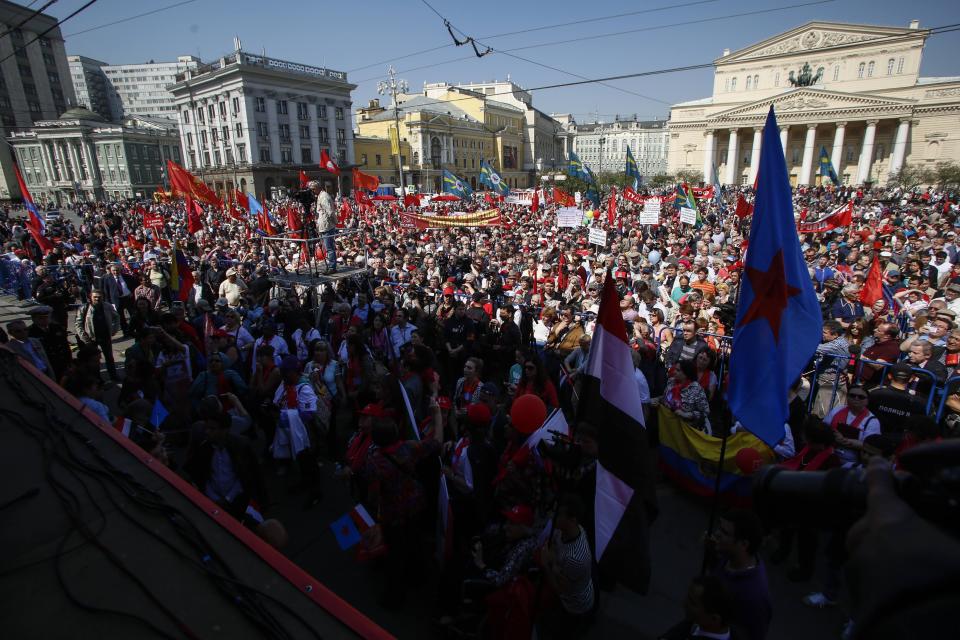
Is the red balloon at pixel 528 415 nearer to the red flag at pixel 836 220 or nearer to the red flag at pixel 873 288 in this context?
the red flag at pixel 873 288

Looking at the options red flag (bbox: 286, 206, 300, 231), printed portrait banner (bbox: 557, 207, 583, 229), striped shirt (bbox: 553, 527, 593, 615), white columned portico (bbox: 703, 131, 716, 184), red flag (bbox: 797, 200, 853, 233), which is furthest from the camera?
white columned portico (bbox: 703, 131, 716, 184)

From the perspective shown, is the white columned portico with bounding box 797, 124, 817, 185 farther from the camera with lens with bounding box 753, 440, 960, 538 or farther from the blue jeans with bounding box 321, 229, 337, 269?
the camera with lens with bounding box 753, 440, 960, 538

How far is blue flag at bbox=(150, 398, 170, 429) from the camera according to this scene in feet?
17.9

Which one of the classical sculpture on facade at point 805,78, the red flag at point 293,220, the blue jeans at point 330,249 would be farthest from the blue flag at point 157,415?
the classical sculpture on facade at point 805,78

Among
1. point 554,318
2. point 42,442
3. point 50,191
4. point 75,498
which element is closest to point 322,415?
point 42,442

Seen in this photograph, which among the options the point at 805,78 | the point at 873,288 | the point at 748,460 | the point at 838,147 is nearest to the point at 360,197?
the point at 873,288

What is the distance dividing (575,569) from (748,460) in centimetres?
254

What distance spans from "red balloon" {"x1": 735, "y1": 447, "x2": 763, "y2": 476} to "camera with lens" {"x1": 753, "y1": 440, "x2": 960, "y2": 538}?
13.3ft

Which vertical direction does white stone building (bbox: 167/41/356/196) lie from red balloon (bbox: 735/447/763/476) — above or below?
above

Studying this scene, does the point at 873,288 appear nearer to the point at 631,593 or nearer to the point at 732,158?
the point at 631,593

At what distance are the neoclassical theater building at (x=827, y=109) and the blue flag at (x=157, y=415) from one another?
72.9 metres

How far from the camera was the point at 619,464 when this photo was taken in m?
3.18

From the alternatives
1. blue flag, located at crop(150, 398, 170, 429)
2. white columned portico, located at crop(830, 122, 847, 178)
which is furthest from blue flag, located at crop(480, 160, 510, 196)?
white columned portico, located at crop(830, 122, 847, 178)

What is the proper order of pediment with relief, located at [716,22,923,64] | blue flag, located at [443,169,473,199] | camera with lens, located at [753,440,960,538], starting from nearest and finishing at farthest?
camera with lens, located at [753,440,960,538], blue flag, located at [443,169,473,199], pediment with relief, located at [716,22,923,64]
